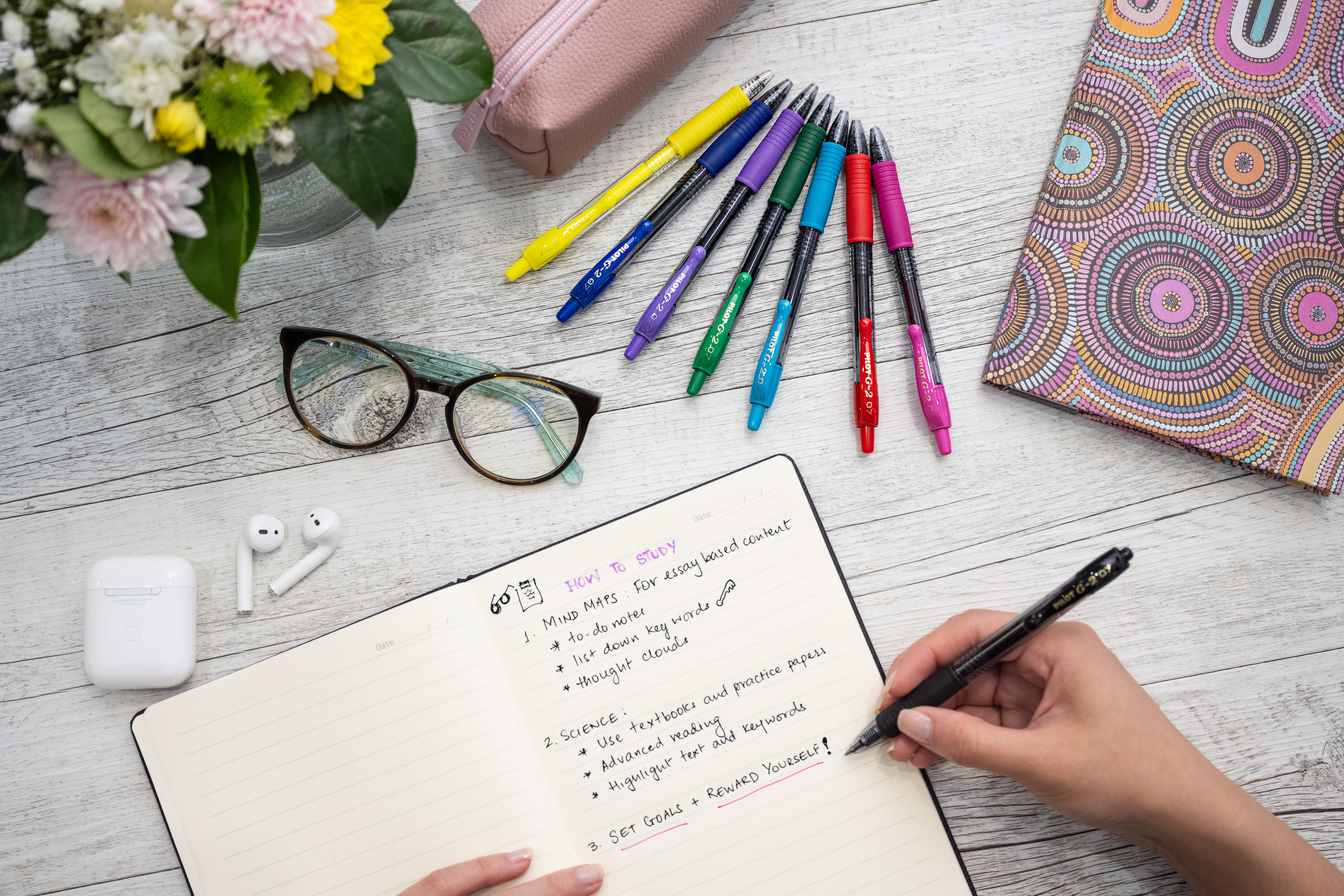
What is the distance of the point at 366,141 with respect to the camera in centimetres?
58

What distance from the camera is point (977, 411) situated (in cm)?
82

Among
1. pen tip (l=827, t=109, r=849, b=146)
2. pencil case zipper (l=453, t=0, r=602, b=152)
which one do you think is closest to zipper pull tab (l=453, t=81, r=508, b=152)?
pencil case zipper (l=453, t=0, r=602, b=152)

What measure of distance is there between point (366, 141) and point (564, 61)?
0.82 ft

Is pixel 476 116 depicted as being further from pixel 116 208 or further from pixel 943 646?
pixel 943 646

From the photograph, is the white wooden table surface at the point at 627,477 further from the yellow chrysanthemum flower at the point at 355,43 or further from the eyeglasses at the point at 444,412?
the yellow chrysanthemum flower at the point at 355,43

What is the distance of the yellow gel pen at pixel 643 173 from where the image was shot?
2.66 feet

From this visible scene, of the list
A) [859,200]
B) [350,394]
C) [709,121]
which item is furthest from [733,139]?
[350,394]

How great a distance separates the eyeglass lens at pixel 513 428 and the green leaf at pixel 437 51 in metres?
0.28

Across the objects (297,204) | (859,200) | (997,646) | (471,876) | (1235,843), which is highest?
(859,200)

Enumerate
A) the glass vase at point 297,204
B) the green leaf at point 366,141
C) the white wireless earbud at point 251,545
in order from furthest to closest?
the white wireless earbud at point 251,545
the glass vase at point 297,204
the green leaf at point 366,141

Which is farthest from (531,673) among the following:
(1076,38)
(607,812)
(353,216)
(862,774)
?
(1076,38)

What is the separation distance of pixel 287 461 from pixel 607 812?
467 mm

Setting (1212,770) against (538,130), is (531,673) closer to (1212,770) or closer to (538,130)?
(538,130)

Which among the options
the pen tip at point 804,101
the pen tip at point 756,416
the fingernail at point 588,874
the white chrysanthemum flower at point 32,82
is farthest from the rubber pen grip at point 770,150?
the fingernail at point 588,874
